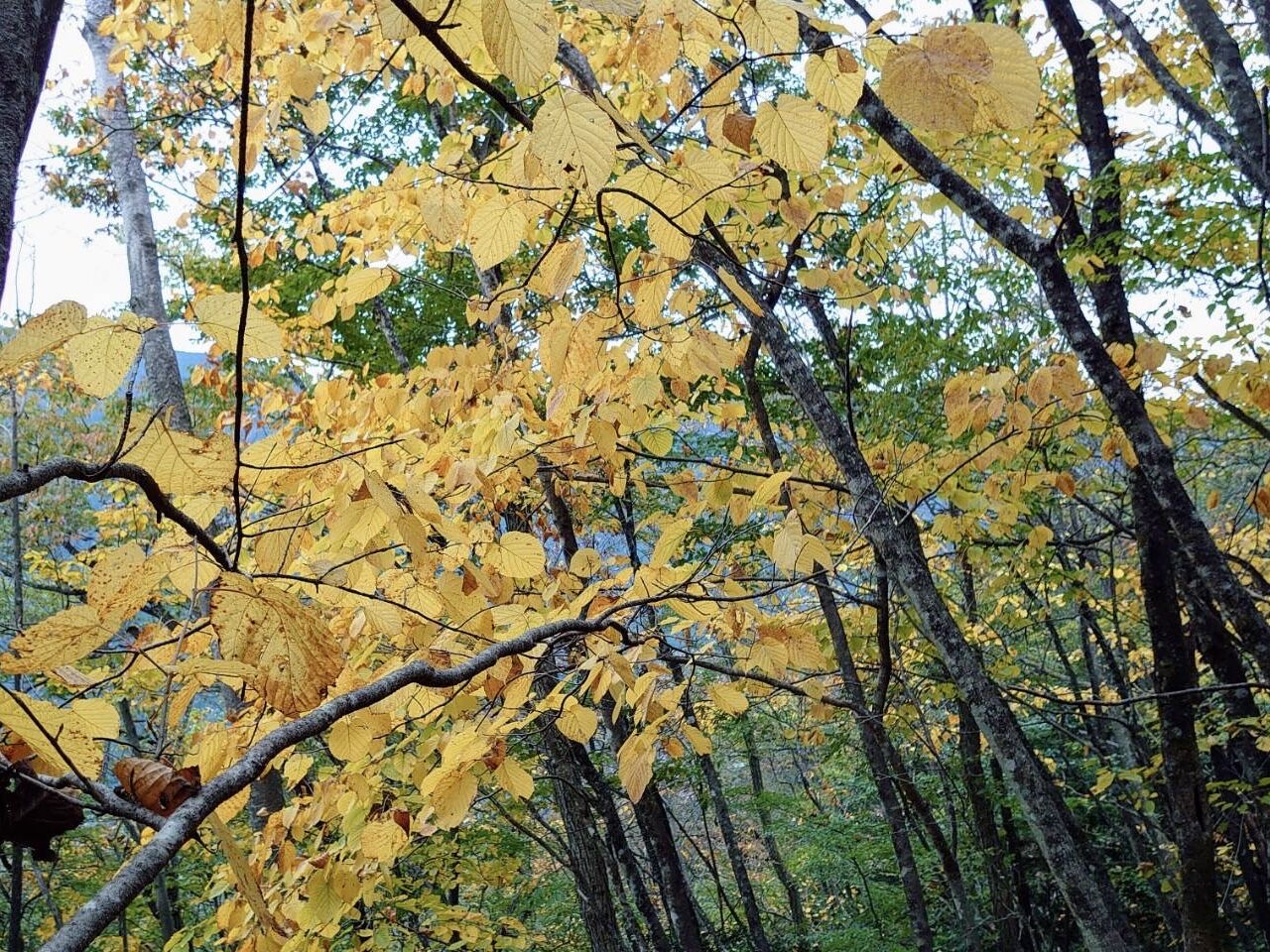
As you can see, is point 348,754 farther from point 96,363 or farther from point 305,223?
point 305,223

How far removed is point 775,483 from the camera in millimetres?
1767

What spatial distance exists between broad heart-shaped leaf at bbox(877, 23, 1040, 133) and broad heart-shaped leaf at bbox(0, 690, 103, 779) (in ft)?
3.04

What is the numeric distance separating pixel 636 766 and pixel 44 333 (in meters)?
1.17

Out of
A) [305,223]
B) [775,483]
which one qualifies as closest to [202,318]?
[775,483]

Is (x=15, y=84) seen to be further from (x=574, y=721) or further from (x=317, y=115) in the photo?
(x=574, y=721)

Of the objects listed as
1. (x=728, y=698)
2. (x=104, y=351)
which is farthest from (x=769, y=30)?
(x=728, y=698)

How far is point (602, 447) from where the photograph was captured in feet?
6.11

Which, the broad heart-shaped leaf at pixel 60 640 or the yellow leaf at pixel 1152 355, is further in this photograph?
the yellow leaf at pixel 1152 355

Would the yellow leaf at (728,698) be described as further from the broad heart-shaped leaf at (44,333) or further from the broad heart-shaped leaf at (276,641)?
the broad heart-shaped leaf at (44,333)

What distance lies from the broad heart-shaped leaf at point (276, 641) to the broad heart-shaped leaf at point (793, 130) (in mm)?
822

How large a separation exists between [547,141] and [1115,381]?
2.04 meters

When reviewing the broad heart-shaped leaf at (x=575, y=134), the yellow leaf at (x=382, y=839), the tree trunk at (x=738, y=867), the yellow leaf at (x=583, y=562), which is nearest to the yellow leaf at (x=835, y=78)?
the broad heart-shaped leaf at (x=575, y=134)

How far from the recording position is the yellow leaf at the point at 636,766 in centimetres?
150

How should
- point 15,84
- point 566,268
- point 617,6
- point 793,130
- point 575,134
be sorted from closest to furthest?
point 15,84, point 617,6, point 575,134, point 793,130, point 566,268
